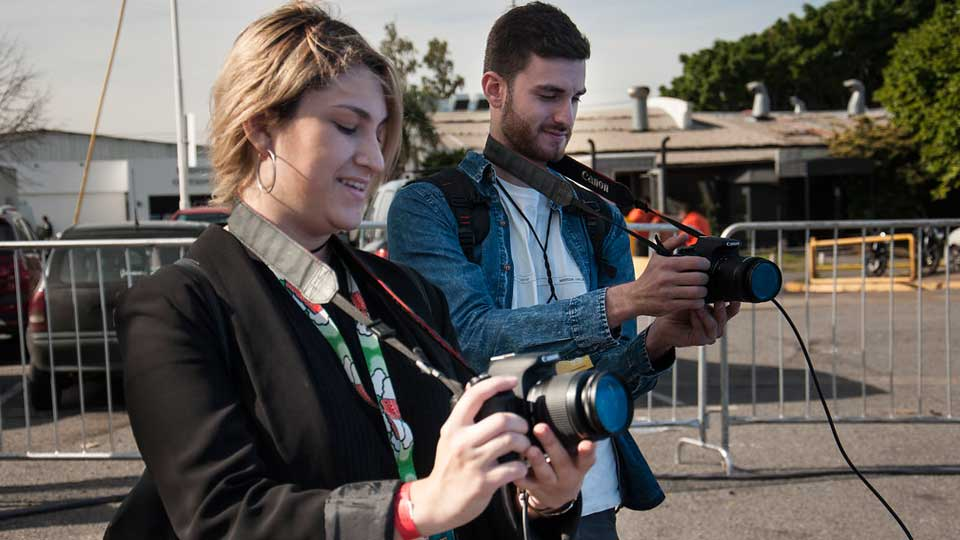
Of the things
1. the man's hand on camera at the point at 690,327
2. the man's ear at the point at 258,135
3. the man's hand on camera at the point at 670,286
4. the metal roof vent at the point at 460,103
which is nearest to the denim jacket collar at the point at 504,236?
the man's hand on camera at the point at 690,327

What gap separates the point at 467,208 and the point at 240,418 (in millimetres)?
1207

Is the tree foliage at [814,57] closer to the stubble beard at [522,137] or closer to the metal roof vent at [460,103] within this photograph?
the metal roof vent at [460,103]

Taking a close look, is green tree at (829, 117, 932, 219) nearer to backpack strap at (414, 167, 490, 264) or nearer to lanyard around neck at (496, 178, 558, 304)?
lanyard around neck at (496, 178, 558, 304)

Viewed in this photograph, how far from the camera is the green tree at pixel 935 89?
2350 centimetres

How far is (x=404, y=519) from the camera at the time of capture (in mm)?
1272

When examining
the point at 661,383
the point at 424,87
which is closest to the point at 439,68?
the point at 424,87

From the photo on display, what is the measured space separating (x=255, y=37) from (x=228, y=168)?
23 cm

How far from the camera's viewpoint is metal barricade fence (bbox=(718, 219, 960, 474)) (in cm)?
623

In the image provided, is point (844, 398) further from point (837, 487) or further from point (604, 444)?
point (604, 444)

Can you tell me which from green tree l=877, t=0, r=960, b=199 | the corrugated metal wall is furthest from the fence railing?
the corrugated metal wall

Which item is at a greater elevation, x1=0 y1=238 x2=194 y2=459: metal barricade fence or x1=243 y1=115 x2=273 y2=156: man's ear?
x1=243 y1=115 x2=273 y2=156: man's ear

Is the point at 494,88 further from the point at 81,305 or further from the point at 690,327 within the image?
the point at 81,305

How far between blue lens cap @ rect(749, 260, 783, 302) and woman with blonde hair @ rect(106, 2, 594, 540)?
735mm

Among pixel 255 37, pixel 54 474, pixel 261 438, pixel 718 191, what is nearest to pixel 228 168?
pixel 255 37
